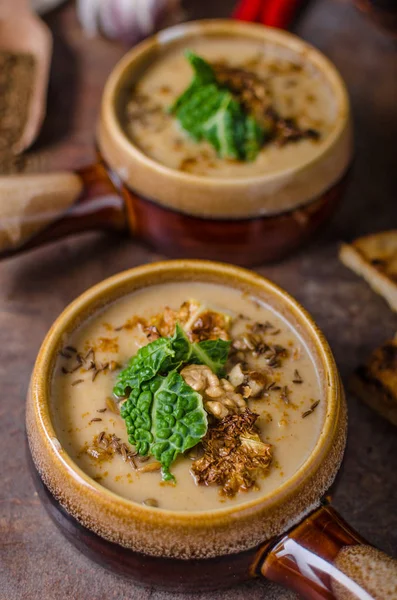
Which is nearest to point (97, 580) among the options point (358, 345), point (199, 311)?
point (199, 311)

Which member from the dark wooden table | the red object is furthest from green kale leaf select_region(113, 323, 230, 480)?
the red object

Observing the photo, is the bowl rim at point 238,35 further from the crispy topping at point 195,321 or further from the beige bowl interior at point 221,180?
the crispy topping at point 195,321

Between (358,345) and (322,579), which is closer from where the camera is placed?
(322,579)

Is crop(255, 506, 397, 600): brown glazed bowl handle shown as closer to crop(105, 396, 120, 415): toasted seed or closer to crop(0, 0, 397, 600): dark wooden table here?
crop(0, 0, 397, 600): dark wooden table

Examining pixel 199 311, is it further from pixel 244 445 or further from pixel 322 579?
pixel 322 579

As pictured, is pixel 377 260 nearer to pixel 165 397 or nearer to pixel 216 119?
pixel 216 119

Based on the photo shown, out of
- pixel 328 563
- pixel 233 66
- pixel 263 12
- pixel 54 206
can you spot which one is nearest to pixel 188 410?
pixel 328 563
